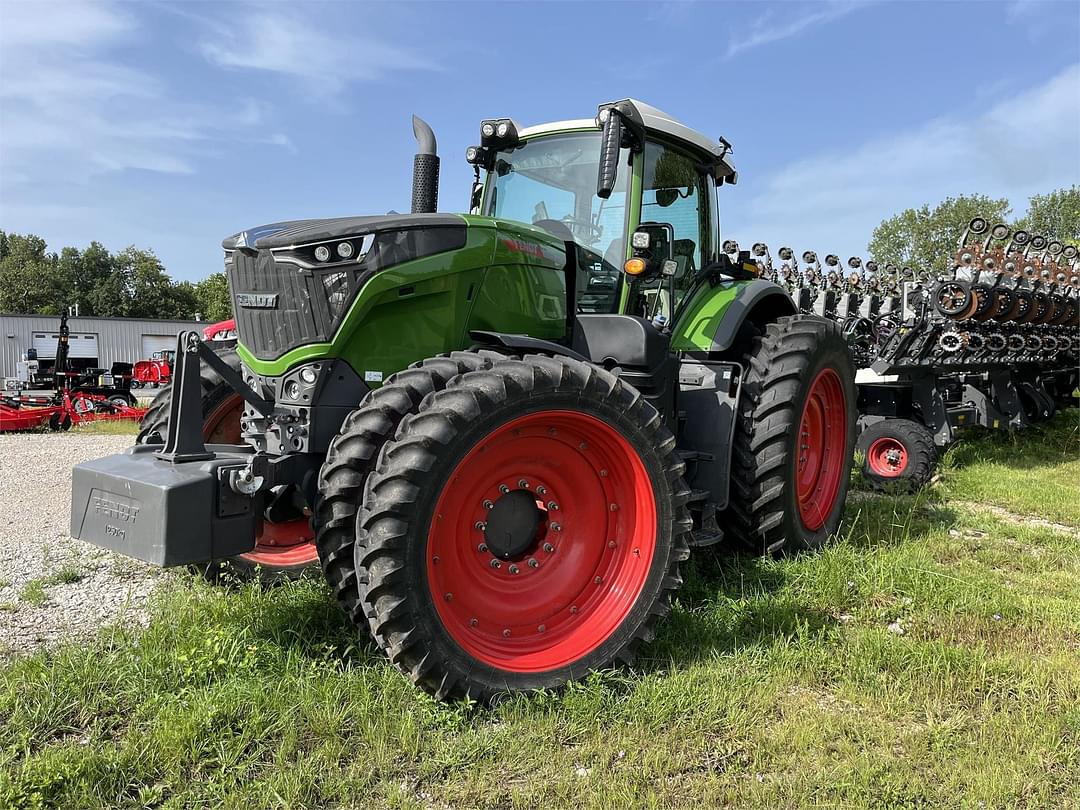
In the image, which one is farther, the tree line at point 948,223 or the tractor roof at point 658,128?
the tree line at point 948,223

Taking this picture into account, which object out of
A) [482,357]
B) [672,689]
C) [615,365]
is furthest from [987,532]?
[482,357]

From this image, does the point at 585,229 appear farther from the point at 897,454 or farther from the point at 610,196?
the point at 897,454

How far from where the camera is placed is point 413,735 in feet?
8.74

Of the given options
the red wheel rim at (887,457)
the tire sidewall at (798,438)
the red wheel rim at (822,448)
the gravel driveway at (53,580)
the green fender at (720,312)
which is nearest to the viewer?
the gravel driveway at (53,580)

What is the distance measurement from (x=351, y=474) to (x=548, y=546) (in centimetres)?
93

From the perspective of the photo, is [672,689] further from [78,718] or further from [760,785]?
[78,718]

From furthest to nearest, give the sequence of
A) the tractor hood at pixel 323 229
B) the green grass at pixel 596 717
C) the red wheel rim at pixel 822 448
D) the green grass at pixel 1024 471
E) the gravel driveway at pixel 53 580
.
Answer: the green grass at pixel 1024 471
the red wheel rim at pixel 822 448
the gravel driveway at pixel 53 580
the tractor hood at pixel 323 229
the green grass at pixel 596 717

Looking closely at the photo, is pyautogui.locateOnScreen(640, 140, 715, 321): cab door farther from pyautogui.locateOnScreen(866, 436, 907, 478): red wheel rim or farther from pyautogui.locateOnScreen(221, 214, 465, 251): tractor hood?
pyautogui.locateOnScreen(866, 436, 907, 478): red wheel rim

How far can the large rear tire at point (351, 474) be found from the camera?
279 centimetres

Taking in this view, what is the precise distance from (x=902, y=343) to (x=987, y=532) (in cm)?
326

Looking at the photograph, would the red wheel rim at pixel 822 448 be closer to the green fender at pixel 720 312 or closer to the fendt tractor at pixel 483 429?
the fendt tractor at pixel 483 429

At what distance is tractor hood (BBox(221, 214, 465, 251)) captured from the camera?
3191mm

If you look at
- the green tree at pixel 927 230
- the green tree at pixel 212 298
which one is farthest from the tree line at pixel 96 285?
the green tree at pixel 927 230

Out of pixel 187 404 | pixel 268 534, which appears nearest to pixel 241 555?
pixel 268 534
